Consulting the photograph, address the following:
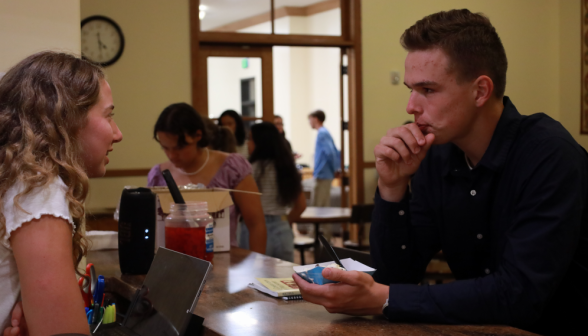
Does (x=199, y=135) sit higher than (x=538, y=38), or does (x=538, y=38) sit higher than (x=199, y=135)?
(x=538, y=38)

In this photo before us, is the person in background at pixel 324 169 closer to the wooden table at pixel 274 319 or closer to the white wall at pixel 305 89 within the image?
the white wall at pixel 305 89

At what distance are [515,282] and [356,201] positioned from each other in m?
4.84

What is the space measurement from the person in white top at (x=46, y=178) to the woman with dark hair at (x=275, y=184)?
2.37m

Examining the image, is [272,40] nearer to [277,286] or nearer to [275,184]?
[275,184]

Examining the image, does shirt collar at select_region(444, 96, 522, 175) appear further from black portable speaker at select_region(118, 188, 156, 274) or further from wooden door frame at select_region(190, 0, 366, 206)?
wooden door frame at select_region(190, 0, 366, 206)

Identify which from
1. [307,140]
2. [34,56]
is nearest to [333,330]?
[34,56]

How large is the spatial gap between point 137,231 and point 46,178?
0.74 m

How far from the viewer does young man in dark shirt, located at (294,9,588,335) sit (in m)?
1.24

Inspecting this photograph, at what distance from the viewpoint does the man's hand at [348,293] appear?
4.06 ft

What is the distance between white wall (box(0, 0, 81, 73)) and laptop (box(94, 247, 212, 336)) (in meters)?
1.00

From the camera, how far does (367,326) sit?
1.26 metres

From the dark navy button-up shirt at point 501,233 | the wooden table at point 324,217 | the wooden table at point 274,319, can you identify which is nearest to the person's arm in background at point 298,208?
the wooden table at point 324,217

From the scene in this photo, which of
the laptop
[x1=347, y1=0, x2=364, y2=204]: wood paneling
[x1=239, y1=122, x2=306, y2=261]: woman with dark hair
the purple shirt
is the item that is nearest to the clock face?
[x1=239, y1=122, x2=306, y2=261]: woman with dark hair

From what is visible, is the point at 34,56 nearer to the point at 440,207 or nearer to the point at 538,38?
the point at 440,207
